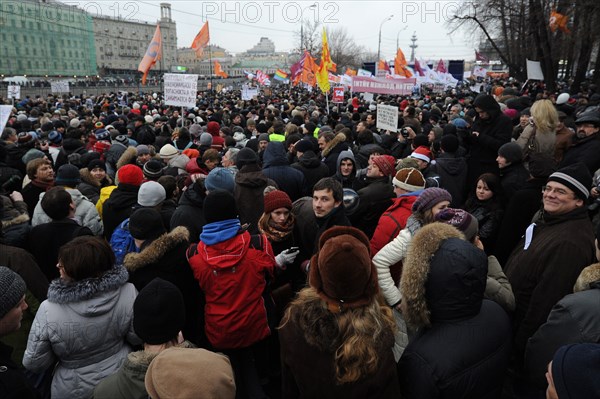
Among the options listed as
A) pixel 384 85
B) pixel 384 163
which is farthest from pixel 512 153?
pixel 384 85

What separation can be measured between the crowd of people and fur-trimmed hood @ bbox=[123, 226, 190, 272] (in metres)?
0.01

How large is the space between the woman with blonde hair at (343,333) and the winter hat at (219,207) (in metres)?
1.19

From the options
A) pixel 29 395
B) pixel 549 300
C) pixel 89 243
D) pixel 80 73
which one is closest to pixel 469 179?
pixel 549 300

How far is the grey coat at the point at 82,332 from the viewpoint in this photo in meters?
2.43

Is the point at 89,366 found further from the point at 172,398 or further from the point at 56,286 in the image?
the point at 172,398

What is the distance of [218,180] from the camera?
4375 millimetres

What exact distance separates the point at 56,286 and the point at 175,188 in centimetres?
269

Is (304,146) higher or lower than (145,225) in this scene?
higher

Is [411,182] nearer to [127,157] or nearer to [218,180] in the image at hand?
[218,180]

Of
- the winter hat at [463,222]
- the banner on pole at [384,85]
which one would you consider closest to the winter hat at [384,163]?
the winter hat at [463,222]

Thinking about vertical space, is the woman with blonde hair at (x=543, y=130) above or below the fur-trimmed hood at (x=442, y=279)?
above

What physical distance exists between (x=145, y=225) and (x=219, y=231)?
585mm

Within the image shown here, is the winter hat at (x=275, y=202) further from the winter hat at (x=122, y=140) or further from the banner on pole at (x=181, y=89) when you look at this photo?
the banner on pole at (x=181, y=89)

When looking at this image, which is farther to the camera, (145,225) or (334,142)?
(334,142)
